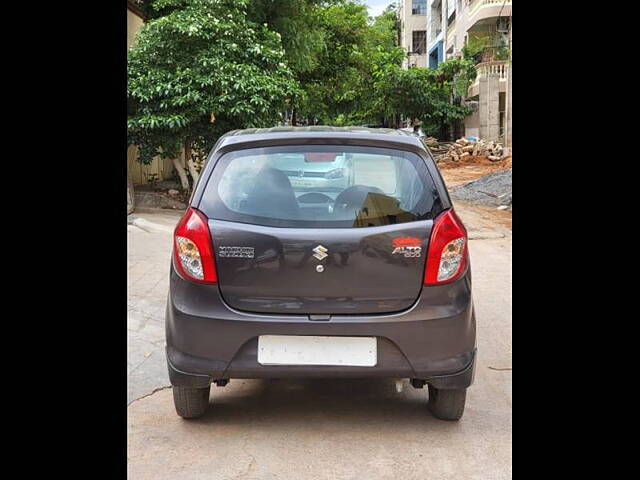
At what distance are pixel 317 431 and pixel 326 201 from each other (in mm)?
1253

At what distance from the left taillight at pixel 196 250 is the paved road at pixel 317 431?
2.89ft

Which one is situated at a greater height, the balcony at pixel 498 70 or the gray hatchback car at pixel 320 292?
the balcony at pixel 498 70

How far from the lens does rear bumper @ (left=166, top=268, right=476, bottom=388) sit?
11.4 feet

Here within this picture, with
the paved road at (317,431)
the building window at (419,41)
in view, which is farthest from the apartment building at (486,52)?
the paved road at (317,431)

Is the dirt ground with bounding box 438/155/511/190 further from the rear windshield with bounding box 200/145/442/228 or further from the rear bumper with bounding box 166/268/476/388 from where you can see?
the rear bumper with bounding box 166/268/476/388

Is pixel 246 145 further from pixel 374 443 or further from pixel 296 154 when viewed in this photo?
pixel 374 443

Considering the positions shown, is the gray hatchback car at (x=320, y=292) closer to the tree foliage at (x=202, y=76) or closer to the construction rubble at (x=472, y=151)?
the tree foliage at (x=202, y=76)

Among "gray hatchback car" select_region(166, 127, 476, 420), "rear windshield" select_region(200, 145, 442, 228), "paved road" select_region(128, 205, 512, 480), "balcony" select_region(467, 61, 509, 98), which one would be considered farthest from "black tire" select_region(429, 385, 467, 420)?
"balcony" select_region(467, 61, 509, 98)

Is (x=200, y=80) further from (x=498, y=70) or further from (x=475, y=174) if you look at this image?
(x=498, y=70)

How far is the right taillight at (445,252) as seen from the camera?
3527mm

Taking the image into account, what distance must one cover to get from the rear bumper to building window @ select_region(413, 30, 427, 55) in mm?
57098

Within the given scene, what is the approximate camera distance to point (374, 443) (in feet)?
11.9
